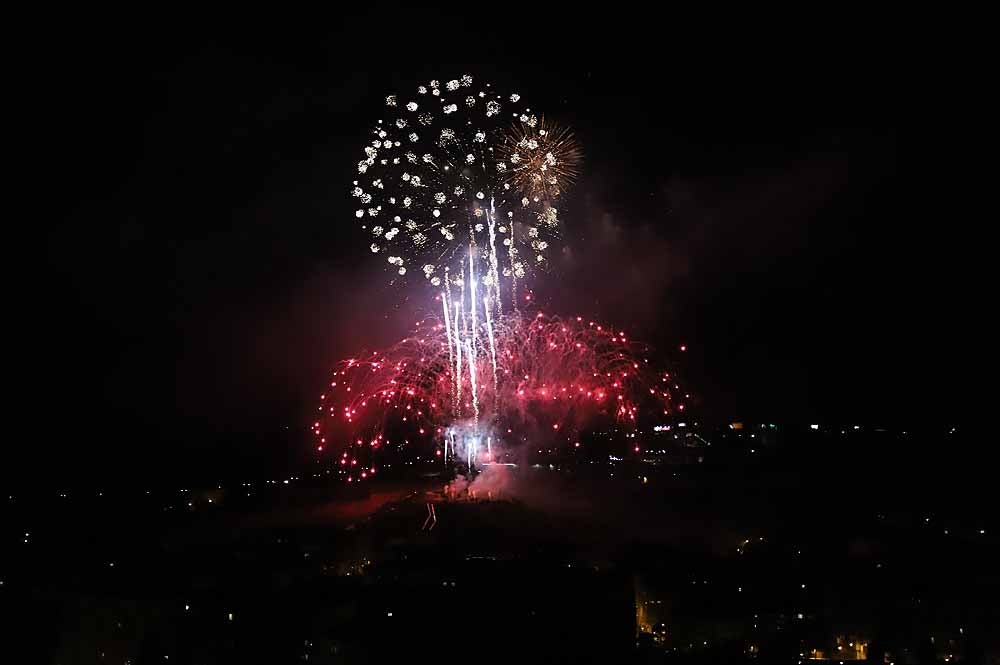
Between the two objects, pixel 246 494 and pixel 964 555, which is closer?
pixel 964 555

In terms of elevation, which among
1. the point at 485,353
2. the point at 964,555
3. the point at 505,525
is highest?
the point at 485,353

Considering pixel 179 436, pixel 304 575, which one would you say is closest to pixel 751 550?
pixel 304 575

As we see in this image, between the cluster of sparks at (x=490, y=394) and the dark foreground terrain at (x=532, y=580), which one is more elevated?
the cluster of sparks at (x=490, y=394)

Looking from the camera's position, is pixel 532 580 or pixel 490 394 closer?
pixel 532 580

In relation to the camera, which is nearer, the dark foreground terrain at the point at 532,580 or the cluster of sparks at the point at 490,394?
the dark foreground terrain at the point at 532,580

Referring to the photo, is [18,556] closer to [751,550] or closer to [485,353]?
[751,550]

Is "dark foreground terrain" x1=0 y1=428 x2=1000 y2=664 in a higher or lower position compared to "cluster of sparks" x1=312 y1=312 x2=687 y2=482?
lower

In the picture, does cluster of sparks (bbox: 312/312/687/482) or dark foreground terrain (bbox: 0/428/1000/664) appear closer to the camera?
dark foreground terrain (bbox: 0/428/1000/664)

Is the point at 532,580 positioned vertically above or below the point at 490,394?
below
